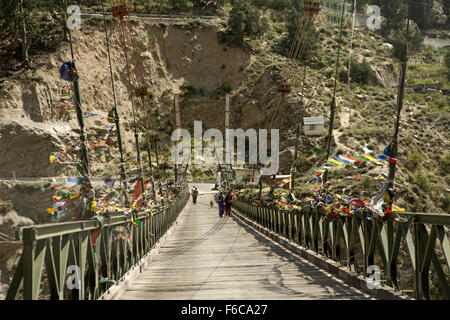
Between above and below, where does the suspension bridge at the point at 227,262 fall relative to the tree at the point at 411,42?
below

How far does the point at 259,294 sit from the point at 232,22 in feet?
210

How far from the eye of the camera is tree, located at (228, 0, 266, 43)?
6538cm

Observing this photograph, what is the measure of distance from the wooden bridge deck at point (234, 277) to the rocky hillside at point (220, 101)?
2150 centimetres

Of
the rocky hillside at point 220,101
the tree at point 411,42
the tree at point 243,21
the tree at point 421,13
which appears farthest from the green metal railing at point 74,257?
the tree at point 421,13

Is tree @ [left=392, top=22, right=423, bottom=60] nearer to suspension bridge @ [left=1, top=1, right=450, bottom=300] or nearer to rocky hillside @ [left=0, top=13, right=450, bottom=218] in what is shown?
rocky hillside @ [left=0, top=13, right=450, bottom=218]

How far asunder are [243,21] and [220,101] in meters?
13.0

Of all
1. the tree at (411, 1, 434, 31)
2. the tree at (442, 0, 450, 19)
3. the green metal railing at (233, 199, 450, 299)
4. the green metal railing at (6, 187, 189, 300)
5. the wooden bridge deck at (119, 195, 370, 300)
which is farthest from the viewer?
the tree at (442, 0, 450, 19)

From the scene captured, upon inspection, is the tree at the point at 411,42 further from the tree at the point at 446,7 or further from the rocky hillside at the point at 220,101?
the tree at the point at 446,7

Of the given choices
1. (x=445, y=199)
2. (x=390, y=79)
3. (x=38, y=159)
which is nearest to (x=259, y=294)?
(x=445, y=199)

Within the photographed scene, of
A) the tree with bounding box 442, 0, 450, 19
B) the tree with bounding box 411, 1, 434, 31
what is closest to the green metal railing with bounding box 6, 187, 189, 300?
the tree with bounding box 411, 1, 434, 31

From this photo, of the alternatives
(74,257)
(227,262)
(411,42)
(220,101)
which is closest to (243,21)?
(220,101)

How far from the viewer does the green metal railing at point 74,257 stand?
11.4ft

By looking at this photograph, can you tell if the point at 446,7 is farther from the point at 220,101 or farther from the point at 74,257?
the point at 74,257

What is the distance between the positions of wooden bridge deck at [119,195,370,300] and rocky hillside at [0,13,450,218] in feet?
70.5
